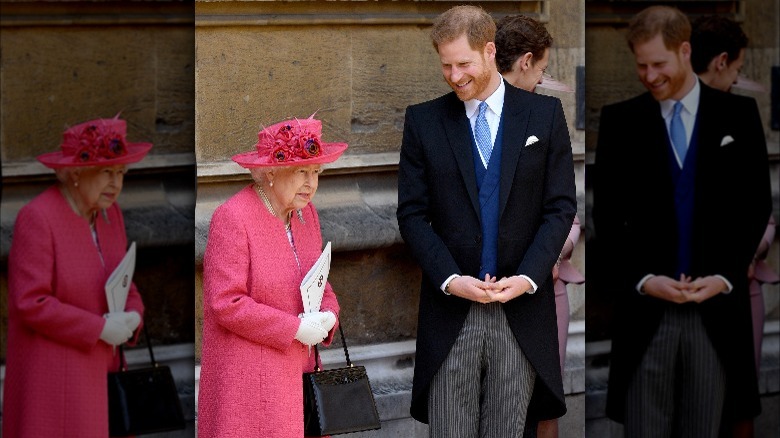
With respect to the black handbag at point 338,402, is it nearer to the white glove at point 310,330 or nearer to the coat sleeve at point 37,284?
the white glove at point 310,330

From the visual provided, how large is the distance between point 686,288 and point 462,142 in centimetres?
154

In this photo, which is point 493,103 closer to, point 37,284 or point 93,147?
point 93,147

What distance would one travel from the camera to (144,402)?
18.7ft

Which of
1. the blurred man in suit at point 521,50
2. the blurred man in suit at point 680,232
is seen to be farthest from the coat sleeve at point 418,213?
the blurred man in suit at point 680,232

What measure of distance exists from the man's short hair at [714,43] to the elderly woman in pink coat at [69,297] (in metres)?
2.79

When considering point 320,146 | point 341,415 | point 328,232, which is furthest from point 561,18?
point 341,415

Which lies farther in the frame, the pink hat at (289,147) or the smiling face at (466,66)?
the smiling face at (466,66)

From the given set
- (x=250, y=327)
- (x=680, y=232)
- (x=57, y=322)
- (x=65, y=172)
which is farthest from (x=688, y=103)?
(x=57, y=322)

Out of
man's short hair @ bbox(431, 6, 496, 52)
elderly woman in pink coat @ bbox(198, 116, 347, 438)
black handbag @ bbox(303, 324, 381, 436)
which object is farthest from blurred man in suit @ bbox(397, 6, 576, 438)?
elderly woman in pink coat @ bbox(198, 116, 347, 438)

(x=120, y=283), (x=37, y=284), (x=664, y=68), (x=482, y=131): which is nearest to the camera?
(x=482, y=131)

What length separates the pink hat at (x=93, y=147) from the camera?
560cm

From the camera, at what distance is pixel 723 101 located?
644 cm

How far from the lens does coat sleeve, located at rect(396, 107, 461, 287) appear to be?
521cm

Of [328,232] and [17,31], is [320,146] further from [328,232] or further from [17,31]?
[17,31]
